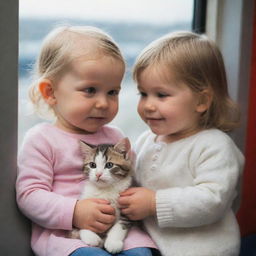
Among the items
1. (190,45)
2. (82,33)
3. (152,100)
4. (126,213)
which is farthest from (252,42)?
(126,213)

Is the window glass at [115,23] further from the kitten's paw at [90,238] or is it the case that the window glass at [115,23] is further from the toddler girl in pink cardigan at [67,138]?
the kitten's paw at [90,238]

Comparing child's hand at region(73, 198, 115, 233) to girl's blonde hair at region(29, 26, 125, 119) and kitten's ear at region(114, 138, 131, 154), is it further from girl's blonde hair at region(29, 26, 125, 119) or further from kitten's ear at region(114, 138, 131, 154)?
girl's blonde hair at region(29, 26, 125, 119)

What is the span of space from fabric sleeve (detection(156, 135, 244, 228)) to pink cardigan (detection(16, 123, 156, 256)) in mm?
129

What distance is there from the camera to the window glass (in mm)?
1644

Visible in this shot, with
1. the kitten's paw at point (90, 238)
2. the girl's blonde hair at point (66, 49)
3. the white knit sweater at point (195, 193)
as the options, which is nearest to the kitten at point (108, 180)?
the kitten's paw at point (90, 238)

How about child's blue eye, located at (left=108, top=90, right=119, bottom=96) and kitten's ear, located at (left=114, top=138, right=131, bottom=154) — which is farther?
child's blue eye, located at (left=108, top=90, right=119, bottom=96)

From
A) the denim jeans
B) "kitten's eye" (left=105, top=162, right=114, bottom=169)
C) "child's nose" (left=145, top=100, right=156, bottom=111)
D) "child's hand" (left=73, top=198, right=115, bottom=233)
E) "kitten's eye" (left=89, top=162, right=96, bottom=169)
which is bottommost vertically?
the denim jeans

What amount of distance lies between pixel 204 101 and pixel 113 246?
562 millimetres

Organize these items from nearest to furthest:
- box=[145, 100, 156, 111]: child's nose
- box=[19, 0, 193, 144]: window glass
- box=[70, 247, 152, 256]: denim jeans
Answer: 1. box=[70, 247, 152, 256]: denim jeans
2. box=[145, 100, 156, 111]: child's nose
3. box=[19, 0, 193, 144]: window glass

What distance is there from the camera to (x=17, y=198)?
4.53 feet

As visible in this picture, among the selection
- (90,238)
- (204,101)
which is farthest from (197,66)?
(90,238)

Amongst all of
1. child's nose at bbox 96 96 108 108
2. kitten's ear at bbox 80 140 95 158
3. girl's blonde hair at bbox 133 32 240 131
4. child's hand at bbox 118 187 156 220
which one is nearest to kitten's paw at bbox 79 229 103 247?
child's hand at bbox 118 187 156 220

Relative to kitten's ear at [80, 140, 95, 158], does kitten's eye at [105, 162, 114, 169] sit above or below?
below

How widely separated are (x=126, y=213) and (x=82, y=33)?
0.58 meters
